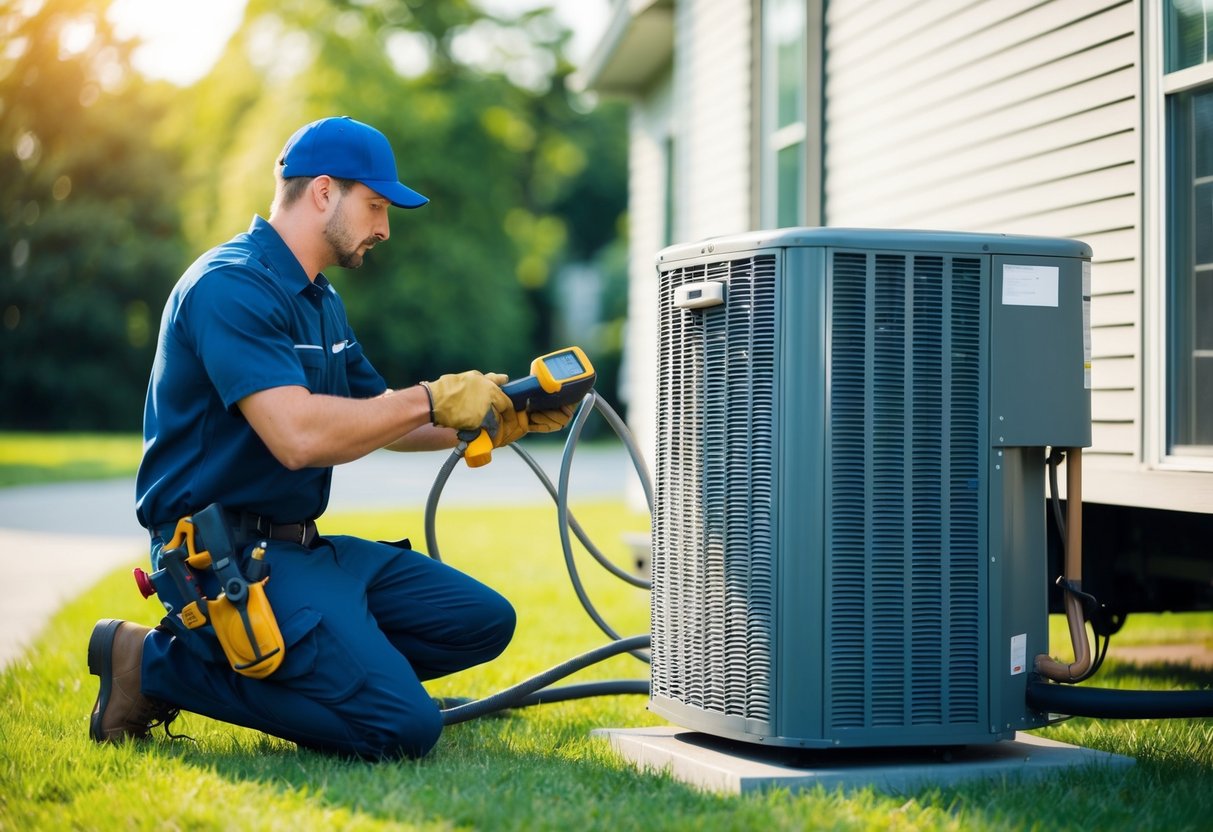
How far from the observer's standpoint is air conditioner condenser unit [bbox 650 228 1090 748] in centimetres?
276

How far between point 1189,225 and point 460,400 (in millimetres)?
2183

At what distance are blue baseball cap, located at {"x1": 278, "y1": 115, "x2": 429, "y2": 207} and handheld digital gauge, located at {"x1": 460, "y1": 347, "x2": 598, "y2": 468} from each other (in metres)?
0.51

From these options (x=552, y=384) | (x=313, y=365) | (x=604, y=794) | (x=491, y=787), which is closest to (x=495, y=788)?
(x=491, y=787)

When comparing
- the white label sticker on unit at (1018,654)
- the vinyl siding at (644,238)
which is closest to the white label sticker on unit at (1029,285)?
the white label sticker on unit at (1018,654)

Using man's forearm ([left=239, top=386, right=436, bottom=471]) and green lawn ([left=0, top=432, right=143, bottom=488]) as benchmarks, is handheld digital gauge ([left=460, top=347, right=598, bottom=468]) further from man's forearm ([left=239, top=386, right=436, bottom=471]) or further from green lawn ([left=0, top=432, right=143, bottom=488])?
green lawn ([left=0, top=432, right=143, bottom=488])

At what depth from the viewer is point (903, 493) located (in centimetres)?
280

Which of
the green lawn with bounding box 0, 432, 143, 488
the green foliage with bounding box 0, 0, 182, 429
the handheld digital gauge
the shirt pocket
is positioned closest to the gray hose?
the handheld digital gauge

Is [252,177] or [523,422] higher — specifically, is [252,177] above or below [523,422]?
above

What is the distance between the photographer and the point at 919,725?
2.81m

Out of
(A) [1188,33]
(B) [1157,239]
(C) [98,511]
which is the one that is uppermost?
(A) [1188,33]

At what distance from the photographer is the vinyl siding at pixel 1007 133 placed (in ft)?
12.9

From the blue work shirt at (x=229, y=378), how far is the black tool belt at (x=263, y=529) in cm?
2

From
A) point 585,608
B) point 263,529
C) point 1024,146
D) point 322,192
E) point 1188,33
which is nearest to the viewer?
point 263,529

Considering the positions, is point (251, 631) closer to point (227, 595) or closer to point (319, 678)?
point (227, 595)
